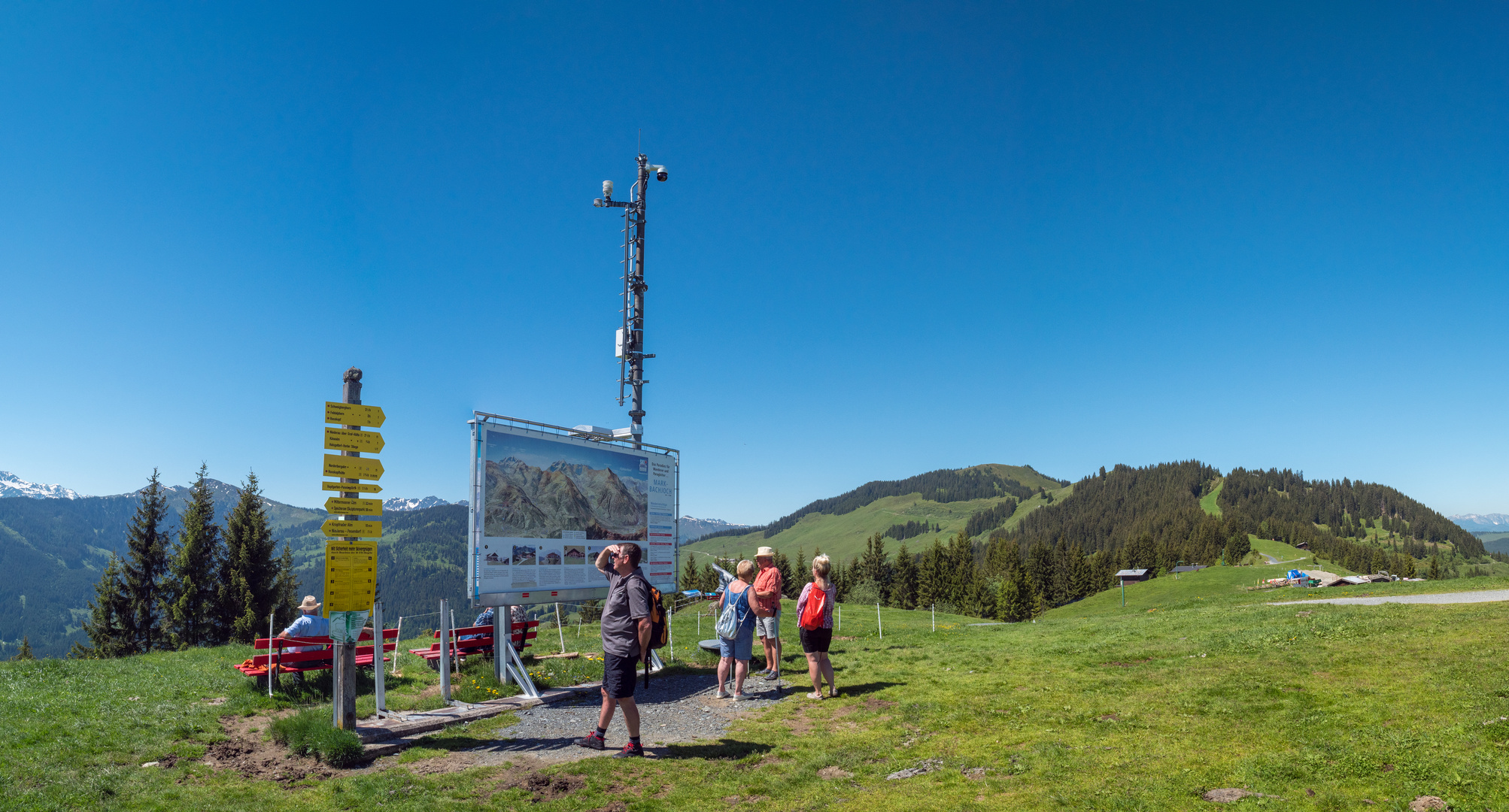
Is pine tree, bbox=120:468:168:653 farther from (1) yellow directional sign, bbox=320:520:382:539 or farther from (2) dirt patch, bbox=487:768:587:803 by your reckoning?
(2) dirt patch, bbox=487:768:587:803

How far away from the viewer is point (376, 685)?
9898 millimetres

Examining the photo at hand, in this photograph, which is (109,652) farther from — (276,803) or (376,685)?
(276,803)

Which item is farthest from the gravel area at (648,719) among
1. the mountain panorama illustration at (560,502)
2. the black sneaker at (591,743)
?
the mountain panorama illustration at (560,502)

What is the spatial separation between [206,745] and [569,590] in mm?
5618

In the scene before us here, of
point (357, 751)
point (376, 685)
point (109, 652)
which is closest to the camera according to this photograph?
point (357, 751)

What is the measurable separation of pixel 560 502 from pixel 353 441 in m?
4.27

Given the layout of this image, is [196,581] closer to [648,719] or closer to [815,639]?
[648,719]

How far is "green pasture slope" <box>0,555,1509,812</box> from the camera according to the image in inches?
241

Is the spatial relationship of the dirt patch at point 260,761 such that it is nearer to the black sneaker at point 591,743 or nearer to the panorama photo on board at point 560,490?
the black sneaker at point 591,743

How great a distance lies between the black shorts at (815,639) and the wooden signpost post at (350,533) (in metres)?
6.07

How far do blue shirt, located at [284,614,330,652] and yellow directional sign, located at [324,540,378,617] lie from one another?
3.14 m

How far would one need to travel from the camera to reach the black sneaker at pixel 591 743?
A: 8445 mm

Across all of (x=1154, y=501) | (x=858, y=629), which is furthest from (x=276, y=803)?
(x=1154, y=501)

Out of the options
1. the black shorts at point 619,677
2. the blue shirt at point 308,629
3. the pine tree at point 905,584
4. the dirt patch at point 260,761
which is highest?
the black shorts at point 619,677
